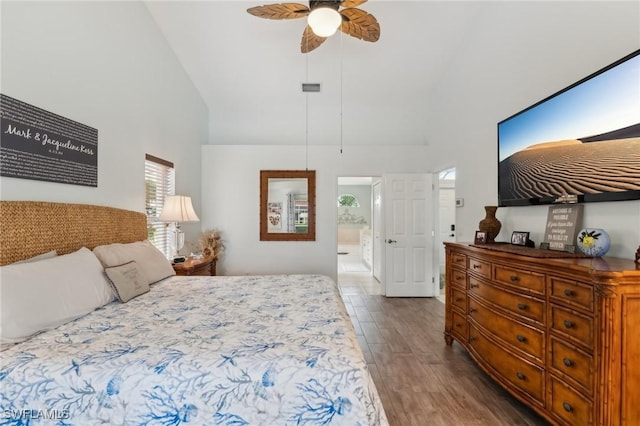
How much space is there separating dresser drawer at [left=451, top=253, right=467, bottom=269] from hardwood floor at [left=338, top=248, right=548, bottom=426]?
85 centimetres

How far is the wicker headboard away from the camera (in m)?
1.76

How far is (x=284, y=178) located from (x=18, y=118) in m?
3.41

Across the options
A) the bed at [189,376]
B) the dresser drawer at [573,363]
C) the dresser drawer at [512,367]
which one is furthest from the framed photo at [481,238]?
the bed at [189,376]

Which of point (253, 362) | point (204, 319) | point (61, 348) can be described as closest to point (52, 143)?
point (61, 348)

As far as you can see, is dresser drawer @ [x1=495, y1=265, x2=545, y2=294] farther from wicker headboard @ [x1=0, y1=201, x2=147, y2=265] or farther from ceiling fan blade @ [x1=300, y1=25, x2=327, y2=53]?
wicker headboard @ [x1=0, y1=201, x2=147, y2=265]

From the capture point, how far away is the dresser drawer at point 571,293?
148 cm

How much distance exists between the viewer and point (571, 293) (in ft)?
5.19

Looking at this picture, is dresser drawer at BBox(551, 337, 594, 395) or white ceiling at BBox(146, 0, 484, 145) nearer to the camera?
dresser drawer at BBox(551, 337, 594, 395)

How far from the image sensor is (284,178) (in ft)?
16.5

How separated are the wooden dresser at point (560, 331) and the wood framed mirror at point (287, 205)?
9.53 feet

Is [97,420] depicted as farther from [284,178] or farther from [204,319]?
[284,178]

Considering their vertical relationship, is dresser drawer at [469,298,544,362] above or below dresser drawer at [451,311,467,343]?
above

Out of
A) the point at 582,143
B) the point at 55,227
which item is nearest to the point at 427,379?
the point at 582,143

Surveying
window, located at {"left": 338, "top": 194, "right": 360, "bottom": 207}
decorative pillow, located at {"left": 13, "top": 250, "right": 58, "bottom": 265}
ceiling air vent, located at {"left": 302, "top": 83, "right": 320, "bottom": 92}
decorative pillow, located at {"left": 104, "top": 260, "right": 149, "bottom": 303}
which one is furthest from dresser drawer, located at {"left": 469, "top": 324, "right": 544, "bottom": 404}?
window, located at {"left": 338, "top": 194, "right": 360, "bottom": 207}
